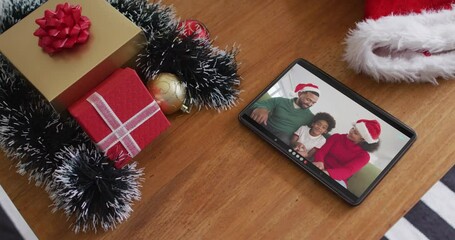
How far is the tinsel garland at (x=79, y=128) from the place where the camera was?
0.55m

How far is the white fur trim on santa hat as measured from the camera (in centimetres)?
59

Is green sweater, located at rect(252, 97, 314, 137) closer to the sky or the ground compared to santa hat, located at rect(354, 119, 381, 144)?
closer to the sky

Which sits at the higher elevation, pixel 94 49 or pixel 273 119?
pixel 94 49

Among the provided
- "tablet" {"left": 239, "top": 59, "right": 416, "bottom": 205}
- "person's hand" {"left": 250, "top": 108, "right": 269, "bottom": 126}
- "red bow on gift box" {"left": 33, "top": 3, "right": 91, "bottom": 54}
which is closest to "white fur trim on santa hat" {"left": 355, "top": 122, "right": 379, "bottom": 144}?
"tablet" {"left": 239, "top": 59, "right": 416, "bottom": 205}

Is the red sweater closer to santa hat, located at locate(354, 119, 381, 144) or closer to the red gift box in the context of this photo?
santa hat, located at locate(354, 119, 381, 144)

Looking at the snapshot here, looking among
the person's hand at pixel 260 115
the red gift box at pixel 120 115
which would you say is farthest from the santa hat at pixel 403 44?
the red gift box at pixel 120 115

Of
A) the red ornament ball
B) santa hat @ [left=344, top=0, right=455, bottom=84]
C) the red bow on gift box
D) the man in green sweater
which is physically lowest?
the man in green sweater

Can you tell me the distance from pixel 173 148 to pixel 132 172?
64 mm

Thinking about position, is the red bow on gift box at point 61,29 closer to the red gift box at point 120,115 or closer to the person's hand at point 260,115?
the red gift box at point 120,115

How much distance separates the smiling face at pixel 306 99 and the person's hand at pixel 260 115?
0.15 feet

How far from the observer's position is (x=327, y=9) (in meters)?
0.69

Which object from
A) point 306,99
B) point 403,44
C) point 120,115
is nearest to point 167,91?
point 120,115

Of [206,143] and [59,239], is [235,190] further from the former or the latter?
[59,239]

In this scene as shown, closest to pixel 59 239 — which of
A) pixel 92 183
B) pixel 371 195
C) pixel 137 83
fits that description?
pixel 92 183
